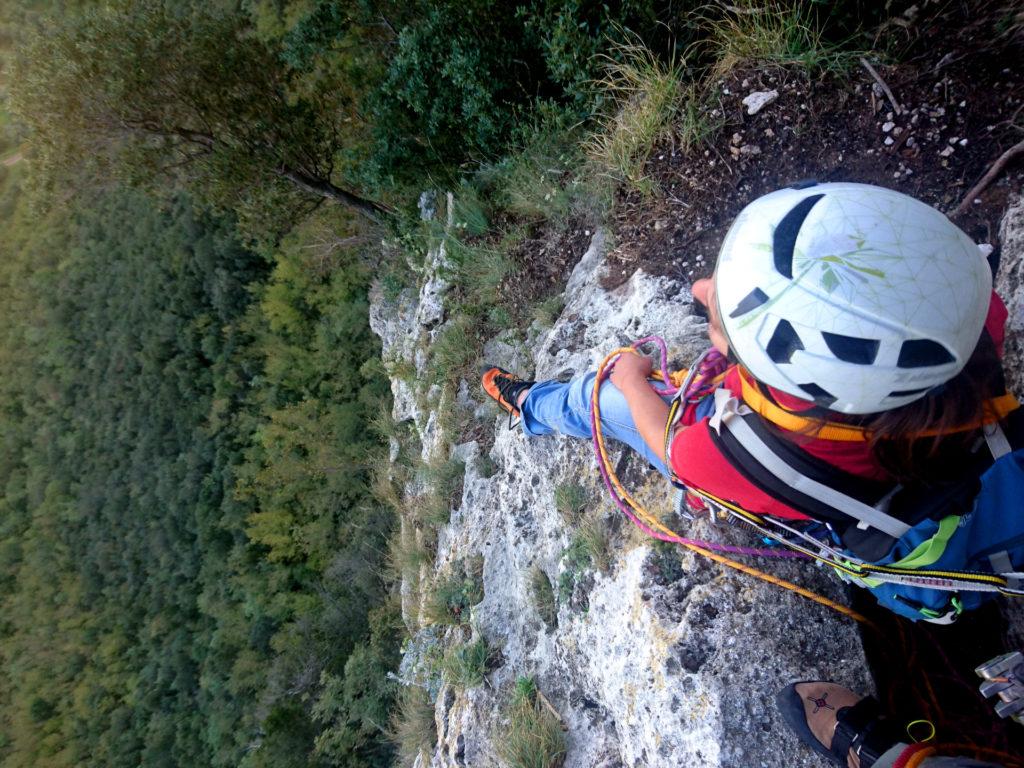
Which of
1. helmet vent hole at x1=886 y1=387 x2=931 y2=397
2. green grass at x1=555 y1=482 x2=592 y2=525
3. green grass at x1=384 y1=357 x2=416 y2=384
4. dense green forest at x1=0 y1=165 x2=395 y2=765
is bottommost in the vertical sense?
dense green forest at x1=0 y1=165 x2=395 y2=765

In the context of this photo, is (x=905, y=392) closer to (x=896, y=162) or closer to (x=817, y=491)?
(x=817, y=491)

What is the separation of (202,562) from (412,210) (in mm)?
12747

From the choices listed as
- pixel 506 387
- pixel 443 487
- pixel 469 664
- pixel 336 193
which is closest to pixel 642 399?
pixel 506 387

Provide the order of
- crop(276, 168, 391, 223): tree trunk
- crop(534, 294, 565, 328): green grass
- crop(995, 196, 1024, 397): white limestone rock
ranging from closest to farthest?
1. crop(995, 196, 1024, 397): white limestone rock
2. crop(534, 294, 565, 328): green grass
3. crop(276, 168, 391, 223): tree trunk

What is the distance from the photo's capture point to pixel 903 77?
298 centimetres

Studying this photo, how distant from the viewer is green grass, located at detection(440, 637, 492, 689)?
3.82 m

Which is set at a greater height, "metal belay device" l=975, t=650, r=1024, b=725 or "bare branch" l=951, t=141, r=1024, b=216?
"bare branch" l=951, t=141, r=1024, b=216

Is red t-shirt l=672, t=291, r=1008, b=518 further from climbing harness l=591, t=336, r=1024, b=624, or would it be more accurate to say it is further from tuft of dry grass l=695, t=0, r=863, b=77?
tuft of dry grass l=695, t=0, r=863, b=77

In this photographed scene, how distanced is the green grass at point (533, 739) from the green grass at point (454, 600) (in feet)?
3.46

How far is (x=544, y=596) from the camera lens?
11.5 ft

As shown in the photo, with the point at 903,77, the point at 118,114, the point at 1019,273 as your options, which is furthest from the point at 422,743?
the point at 118,114

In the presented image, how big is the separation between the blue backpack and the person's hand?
2.84 ft

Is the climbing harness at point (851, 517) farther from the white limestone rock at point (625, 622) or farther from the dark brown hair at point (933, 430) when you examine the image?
the white limestone rock at point (625, 622)

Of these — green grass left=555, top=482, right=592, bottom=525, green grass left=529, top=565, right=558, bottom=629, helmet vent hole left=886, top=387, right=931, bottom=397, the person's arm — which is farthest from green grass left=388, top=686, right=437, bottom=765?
helmet vent hole left=886, top=387, right=931, bottom=397
